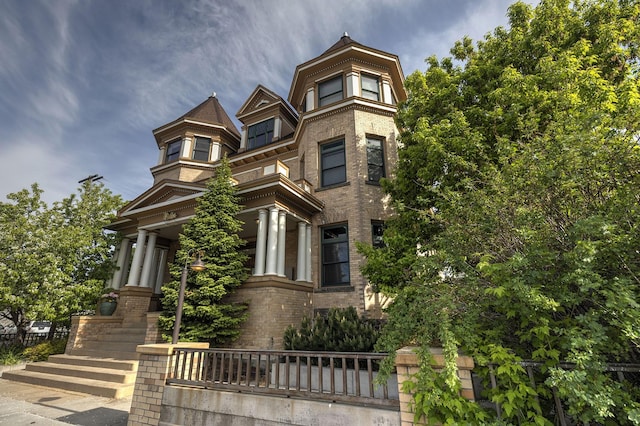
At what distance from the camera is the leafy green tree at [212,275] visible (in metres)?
8.51

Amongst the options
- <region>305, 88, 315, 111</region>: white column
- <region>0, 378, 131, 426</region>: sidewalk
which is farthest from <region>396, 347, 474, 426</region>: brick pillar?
<region>305, 88, 315, 111</region>: white column

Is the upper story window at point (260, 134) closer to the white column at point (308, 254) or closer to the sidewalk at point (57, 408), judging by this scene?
the white column at point (308, 254)

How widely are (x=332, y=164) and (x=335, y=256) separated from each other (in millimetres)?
3908

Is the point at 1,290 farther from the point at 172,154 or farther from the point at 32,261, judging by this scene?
the point at 172,154

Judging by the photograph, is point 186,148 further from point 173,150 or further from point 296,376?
point 296,376

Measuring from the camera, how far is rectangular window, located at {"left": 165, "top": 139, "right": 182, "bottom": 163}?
17766mm

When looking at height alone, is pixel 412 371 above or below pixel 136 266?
below

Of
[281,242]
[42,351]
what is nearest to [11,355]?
[42,351]

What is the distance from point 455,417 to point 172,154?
19.0 meters

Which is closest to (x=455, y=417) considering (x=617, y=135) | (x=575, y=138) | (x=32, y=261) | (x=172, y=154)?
(x=575, y=138)

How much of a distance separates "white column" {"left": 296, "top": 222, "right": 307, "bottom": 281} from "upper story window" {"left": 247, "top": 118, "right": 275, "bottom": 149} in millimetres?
7106

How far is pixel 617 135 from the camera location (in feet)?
11.8

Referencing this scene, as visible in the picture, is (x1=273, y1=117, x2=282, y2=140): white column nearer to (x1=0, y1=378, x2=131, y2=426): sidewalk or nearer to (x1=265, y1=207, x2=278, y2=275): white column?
(x1=265, y1=207, x2=278, y2=275): white column

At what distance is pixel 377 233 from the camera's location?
36.6 feet
